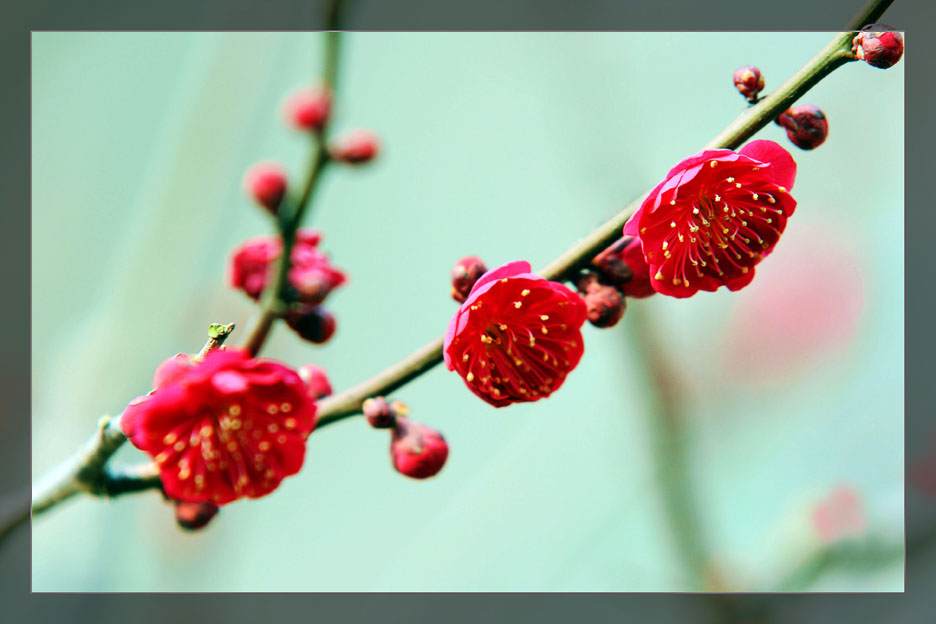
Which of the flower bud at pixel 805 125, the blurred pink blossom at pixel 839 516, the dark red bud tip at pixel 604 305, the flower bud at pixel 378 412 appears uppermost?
the flower bud at pixel 805 125

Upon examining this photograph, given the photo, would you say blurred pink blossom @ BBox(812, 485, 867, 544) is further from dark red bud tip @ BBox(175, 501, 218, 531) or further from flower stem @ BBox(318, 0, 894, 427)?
dark red bud tip @ BBox(175, 501, 218, 531)

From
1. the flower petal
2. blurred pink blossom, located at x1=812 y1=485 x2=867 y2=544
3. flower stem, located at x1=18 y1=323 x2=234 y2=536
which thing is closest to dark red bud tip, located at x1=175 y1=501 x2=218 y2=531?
flower stem, located at x1=18 y1=323 x2=234 y2=536

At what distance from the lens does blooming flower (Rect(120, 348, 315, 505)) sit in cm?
81

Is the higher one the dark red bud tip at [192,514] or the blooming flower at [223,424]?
the blooming flower at [223,424]

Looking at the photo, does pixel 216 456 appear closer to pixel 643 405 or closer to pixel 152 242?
pixel 152 242

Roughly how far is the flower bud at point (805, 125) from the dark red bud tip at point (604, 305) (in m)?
0.33

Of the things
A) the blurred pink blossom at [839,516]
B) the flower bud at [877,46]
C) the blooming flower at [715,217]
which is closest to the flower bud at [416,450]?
the blooming flower at [715,217]

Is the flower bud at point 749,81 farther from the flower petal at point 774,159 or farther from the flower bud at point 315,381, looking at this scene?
the flower bud at point 315,381

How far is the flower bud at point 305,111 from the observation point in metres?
1.18

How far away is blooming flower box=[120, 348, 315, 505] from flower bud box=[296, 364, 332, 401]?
0.16 meters

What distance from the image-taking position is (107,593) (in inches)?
63.6

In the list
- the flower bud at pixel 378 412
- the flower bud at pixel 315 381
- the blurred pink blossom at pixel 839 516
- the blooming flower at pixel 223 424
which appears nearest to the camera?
the blooming flower at pixel 223 424
